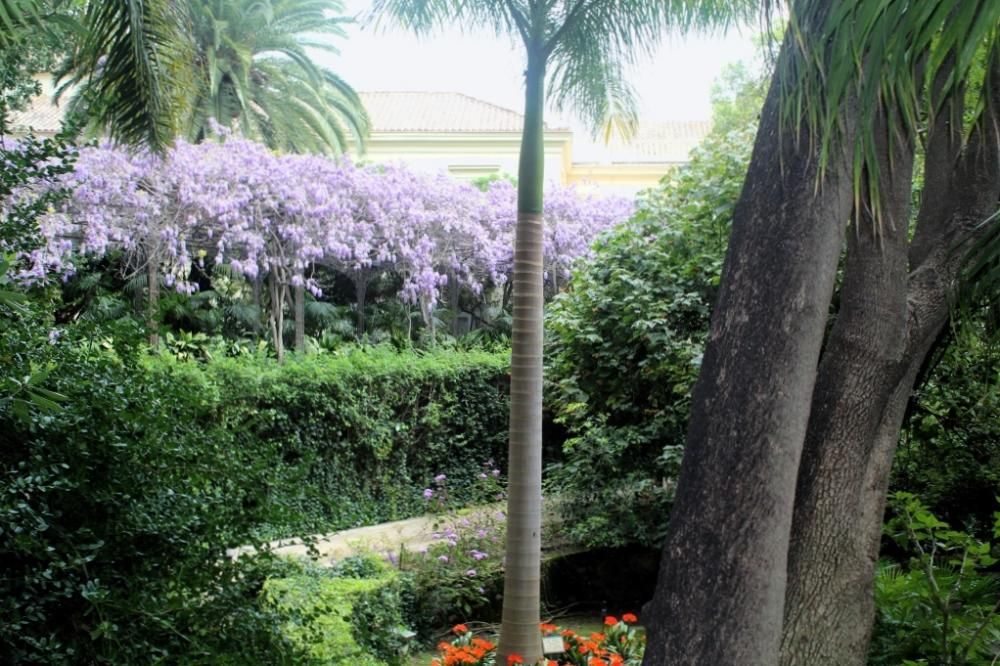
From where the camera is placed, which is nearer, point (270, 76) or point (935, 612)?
point (935, 612)

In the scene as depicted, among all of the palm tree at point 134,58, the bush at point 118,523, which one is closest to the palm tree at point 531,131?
the palm tree at point 134,58

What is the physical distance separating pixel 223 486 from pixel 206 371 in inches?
286

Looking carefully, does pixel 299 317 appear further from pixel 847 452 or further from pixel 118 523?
pixel 118 523

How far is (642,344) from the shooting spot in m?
9.02

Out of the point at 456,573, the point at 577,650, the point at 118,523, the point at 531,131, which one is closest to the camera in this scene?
the point at 118,523

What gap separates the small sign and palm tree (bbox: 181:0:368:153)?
14.5 m

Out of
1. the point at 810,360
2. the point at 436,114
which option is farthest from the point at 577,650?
the point at 436,114

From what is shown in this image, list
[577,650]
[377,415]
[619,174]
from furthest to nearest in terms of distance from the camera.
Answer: [619,174], [377,415], [577,650]

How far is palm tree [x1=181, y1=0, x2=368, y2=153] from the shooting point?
18750 mm

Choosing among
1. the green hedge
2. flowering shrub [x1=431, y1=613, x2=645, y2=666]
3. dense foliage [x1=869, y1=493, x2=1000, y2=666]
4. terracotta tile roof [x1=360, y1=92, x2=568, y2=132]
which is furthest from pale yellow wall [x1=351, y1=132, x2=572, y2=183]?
dense foliage [x1=869, y1=493, x2=1000, y2=666]

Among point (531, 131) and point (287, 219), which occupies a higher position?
point (531, 131)

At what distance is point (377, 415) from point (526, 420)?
558cm

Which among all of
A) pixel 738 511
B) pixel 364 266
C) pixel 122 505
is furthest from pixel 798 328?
pixel 364 266

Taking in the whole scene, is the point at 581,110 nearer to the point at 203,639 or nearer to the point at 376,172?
the point at 203,639
